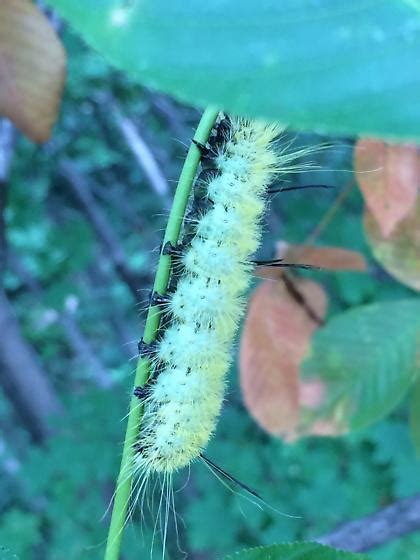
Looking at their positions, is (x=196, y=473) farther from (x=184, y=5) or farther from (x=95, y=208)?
(x=184, y=5)

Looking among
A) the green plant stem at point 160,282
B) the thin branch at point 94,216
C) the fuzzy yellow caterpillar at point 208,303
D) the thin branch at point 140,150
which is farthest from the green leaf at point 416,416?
the thin branch at point 140,150

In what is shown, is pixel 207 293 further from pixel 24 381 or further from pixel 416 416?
pixel 24 381

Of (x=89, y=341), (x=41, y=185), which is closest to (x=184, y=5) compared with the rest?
(x=41, y=185)

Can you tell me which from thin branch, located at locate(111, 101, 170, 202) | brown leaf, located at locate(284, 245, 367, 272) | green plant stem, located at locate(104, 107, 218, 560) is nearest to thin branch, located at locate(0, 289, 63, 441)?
thin branch, located at locate(111, 101, 170, 202)

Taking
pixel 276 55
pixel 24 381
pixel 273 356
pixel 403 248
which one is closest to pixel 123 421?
pixel 24 381

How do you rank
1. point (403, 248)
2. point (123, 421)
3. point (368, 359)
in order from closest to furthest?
point (403, 248) → point (368, 359) → point (123, 421)

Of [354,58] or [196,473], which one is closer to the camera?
[354,58]

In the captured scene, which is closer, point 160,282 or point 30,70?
point 160,282

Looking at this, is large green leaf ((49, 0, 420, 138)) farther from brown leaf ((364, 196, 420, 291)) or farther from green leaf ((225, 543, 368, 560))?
brown leaf ((364, 196, 420, 291))
